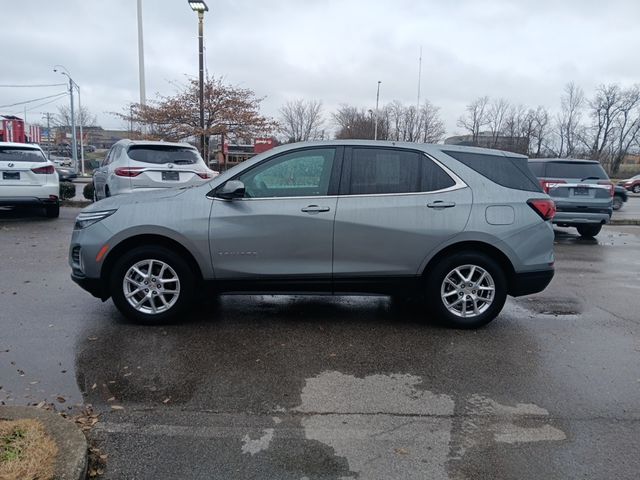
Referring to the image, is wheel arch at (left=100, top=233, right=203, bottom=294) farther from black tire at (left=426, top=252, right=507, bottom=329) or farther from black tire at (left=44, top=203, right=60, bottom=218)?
black tire at (left=44, top=203, right=60, bottom=218)

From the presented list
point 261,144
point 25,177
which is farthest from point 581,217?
point 261,144

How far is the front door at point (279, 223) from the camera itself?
4.84 m

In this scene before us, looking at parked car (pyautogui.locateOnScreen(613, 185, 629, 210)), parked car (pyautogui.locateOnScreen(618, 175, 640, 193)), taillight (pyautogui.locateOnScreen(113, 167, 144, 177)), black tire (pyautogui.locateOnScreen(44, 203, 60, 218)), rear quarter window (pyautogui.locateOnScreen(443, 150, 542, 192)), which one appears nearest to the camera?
rear quarter window (pyautogui.locateOnScreen(443, 150, 542, 192))

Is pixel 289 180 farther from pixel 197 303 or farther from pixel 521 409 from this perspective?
pixel 521 409

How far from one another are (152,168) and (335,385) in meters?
7.32

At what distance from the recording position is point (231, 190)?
4742 millimetres

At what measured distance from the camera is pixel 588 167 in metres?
11.5

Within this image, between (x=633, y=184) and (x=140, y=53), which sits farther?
(x=633, y=184)

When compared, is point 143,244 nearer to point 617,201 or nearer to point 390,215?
point 390,215

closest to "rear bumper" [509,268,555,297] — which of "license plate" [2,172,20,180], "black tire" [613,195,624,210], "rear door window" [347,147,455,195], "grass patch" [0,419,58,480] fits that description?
"rear door window" [347,147,455,195]

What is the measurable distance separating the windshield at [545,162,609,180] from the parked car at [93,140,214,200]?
7354 mm

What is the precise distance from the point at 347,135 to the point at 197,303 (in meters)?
43.2

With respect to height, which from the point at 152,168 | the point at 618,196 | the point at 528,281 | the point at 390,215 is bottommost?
the point at 528,281

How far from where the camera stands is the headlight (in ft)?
16.1
